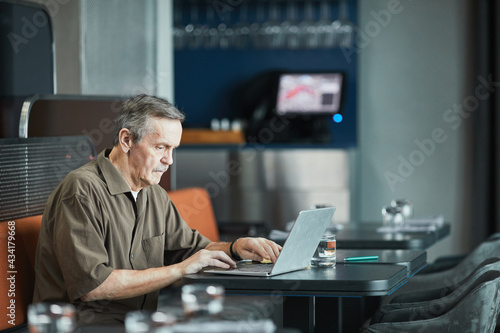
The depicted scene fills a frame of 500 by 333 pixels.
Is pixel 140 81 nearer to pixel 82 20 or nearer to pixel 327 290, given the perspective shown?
pixel 82 20

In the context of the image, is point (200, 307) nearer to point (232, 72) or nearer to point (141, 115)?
point (141, 115)

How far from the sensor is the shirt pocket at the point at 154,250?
2588 millimetres

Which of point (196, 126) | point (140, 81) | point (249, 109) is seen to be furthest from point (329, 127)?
point (140, 81)

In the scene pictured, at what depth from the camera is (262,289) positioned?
2166 mm

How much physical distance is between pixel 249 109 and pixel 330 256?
4.29 m

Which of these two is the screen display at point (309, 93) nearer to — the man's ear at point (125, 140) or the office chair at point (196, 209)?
the office chair at point (196, 209)

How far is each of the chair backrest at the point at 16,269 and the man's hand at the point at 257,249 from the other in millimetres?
697

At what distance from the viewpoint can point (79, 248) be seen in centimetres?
218

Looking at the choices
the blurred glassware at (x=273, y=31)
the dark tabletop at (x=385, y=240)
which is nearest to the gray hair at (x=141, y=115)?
the dark tabletop at (x=385, y=240)

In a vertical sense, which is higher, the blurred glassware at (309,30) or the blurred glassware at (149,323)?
the blurred glassware at (309,30)

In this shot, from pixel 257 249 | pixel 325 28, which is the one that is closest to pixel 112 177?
pixel 257 249

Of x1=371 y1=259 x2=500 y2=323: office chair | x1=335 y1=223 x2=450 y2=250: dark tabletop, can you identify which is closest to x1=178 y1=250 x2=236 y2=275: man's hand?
x1=371 y1=259 x2=500 y2=323: office chair

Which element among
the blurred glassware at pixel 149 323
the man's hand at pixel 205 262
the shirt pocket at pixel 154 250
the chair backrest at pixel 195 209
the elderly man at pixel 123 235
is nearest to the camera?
the blurred glassware at pixel 149 323

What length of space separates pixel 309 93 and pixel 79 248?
171 inches
